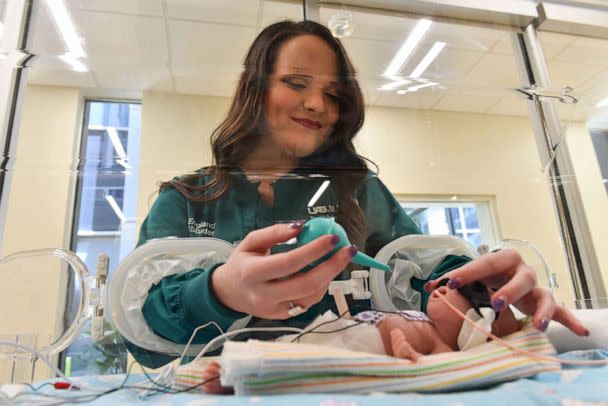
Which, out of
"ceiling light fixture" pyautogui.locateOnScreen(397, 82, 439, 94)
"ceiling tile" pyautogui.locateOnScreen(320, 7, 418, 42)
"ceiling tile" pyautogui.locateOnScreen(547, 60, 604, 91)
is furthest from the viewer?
"ceiling tile" pyautogui.locateOnScreen(320, 7, 418, 42)

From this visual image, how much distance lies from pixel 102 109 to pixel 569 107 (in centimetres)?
152

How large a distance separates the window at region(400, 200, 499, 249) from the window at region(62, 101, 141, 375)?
72 cm

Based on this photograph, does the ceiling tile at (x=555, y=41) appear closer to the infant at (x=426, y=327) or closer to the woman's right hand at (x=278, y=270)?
the infant at (x=426, y=327)

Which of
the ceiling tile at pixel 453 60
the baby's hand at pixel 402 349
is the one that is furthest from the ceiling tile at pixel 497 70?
the baby's hand at pixel 402 349

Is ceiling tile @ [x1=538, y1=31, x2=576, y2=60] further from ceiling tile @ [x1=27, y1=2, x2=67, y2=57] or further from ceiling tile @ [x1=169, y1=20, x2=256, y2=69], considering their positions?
ceiling tile @ [x1=27, y1=2, x2=67, y2=57]

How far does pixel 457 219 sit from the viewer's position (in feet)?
3.66

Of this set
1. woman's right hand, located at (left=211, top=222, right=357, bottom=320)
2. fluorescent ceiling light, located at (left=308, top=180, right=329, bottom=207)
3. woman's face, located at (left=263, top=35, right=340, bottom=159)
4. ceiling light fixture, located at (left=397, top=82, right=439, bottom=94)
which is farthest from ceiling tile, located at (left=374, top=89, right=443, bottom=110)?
woman's right hand, located at (left=211, top=222, right=357, bottom=320)

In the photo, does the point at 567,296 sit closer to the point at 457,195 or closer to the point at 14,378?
the point at 457,195

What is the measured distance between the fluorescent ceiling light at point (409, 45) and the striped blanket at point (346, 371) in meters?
1.38

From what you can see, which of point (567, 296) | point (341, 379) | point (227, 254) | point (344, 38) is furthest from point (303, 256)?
point (344, 38)

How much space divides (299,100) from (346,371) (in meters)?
0.73

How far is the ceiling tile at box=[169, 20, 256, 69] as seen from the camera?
1.44 m

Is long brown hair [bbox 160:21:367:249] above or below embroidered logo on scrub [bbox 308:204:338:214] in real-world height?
above

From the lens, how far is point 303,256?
46 cm
